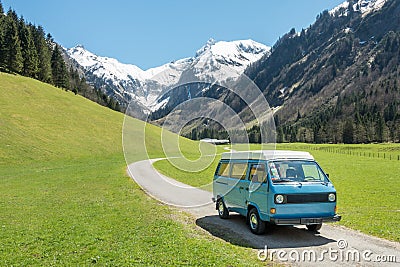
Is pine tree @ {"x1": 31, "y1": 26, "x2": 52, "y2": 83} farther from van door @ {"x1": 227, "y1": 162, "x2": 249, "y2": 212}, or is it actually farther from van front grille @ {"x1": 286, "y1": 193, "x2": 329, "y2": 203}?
van front grille @ {"x1": 286, "y1": 193, "x2": 329, "y2": 203}

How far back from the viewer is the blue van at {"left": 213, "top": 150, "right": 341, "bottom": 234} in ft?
41.6

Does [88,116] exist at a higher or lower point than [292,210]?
higher

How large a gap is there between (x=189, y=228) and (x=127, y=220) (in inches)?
123

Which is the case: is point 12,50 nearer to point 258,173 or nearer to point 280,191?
point 258,173

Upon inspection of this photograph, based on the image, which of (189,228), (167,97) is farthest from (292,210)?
(167,97)

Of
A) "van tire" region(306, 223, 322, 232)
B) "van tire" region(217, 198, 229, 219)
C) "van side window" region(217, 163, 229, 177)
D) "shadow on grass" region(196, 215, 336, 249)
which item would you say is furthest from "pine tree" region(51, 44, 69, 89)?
"van tire" region(306, 223, 322, 232)

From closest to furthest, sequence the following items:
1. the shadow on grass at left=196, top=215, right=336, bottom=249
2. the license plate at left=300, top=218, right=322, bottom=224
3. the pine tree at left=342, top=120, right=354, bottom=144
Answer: the shadow on grass at left=196, top=215, right=336, bottom=249, the license plate at left=300, top=218, right=322, bottom=224, the pine tree at left=342, top=120, right=354, bottom=144

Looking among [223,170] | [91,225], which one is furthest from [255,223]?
[91,225]

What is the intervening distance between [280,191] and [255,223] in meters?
2.05

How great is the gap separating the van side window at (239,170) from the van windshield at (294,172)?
1805 mm

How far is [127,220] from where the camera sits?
52.6 feet

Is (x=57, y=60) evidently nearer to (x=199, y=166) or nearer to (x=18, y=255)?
(x=199, y=166)

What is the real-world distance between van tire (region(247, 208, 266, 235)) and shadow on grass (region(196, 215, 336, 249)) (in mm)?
188

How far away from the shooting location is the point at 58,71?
120m
